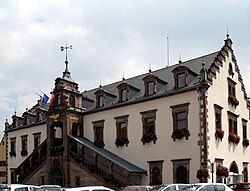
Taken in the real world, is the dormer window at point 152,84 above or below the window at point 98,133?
above

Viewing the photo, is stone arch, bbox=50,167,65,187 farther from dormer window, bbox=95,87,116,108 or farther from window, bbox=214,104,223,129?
window, bbox=214,104,223,129

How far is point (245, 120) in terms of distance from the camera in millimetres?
40750

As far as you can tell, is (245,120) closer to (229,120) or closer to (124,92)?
(229,120)

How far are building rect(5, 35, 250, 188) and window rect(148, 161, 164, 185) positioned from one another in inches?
3.2

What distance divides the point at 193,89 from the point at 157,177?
25.7ft

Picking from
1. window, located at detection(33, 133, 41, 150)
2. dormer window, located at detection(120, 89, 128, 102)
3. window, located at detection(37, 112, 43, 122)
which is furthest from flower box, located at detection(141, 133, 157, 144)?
window, located at detection(37, 112, 43, 122)

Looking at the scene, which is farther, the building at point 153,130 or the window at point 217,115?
the window at point 217,115

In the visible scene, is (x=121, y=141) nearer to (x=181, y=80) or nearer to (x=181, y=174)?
(x=181, y=174)

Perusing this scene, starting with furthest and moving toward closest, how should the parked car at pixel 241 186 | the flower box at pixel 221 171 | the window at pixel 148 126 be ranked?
the window at pixel 148 126
the flower box at pixel 221 171
the parked car at pixel 241 186

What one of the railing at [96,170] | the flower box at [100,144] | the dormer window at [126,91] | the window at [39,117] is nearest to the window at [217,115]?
the dormer window at [126,91]

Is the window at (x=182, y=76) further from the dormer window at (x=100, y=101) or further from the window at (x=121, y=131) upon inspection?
the dormer window at (x=100, y=101)

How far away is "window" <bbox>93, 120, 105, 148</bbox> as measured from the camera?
137 feet

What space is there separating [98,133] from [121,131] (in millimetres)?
3314

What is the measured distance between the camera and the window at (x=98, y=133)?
41688 millimetres
